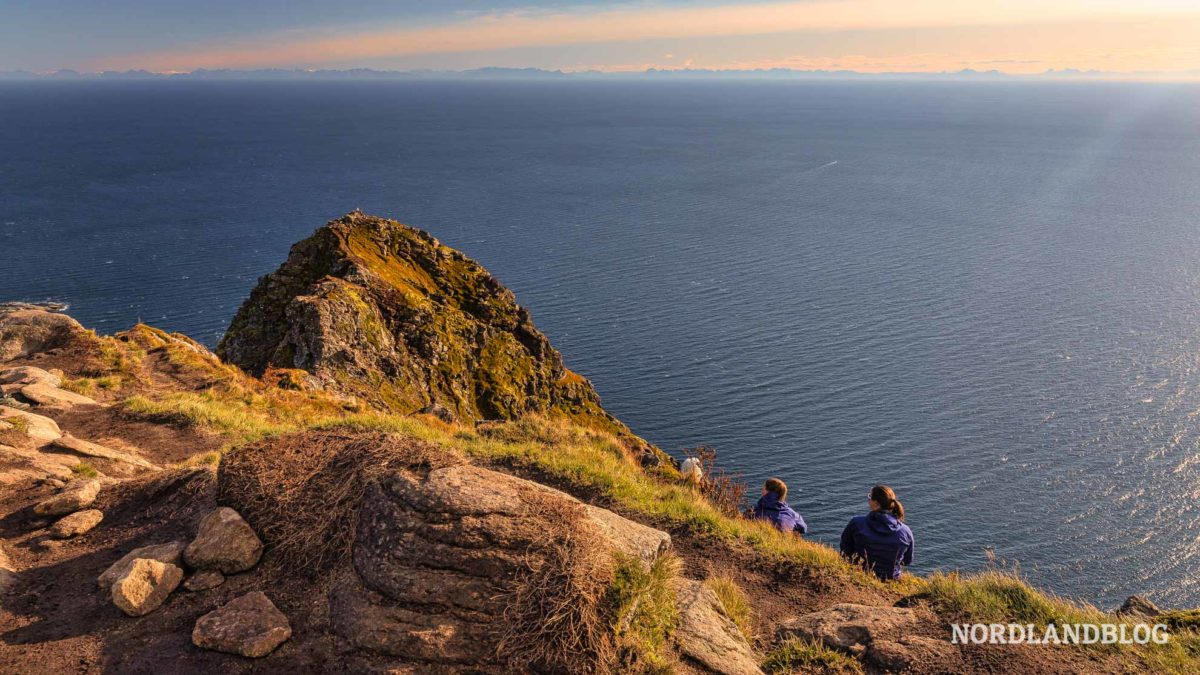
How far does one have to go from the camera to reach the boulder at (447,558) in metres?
8.48

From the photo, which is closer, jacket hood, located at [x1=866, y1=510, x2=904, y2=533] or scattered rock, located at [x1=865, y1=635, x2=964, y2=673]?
scattered rock, located at [x1=865, y1=635, x2=964, y2=673]

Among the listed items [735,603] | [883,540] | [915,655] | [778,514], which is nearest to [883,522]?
[883,540]

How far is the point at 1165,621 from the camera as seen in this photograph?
10711 millimetres

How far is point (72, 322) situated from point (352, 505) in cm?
2082

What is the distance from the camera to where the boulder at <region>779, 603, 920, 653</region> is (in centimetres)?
1017

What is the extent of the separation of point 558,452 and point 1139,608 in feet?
39.5

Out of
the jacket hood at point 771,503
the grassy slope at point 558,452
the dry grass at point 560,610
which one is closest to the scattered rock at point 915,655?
the grassy slope at point 558,452

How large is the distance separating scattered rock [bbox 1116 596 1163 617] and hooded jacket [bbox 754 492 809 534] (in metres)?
5.49

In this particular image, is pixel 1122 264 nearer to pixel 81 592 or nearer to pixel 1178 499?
pixel 1178 499

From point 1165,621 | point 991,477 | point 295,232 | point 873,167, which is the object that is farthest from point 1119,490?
point 873,167

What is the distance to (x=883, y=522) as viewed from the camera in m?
13.1

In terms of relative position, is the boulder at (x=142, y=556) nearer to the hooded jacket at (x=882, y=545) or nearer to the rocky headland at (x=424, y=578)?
the rocky headland at (x=424, y=578)

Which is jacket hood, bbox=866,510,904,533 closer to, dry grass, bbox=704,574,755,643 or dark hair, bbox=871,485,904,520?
dark hair, bbox=871,485,904,520

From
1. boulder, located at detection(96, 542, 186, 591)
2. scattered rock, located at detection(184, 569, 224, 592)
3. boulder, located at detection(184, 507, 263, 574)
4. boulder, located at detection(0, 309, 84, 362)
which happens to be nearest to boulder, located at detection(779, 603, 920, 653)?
boulder, located at detection(184, 507, 263, 574)
